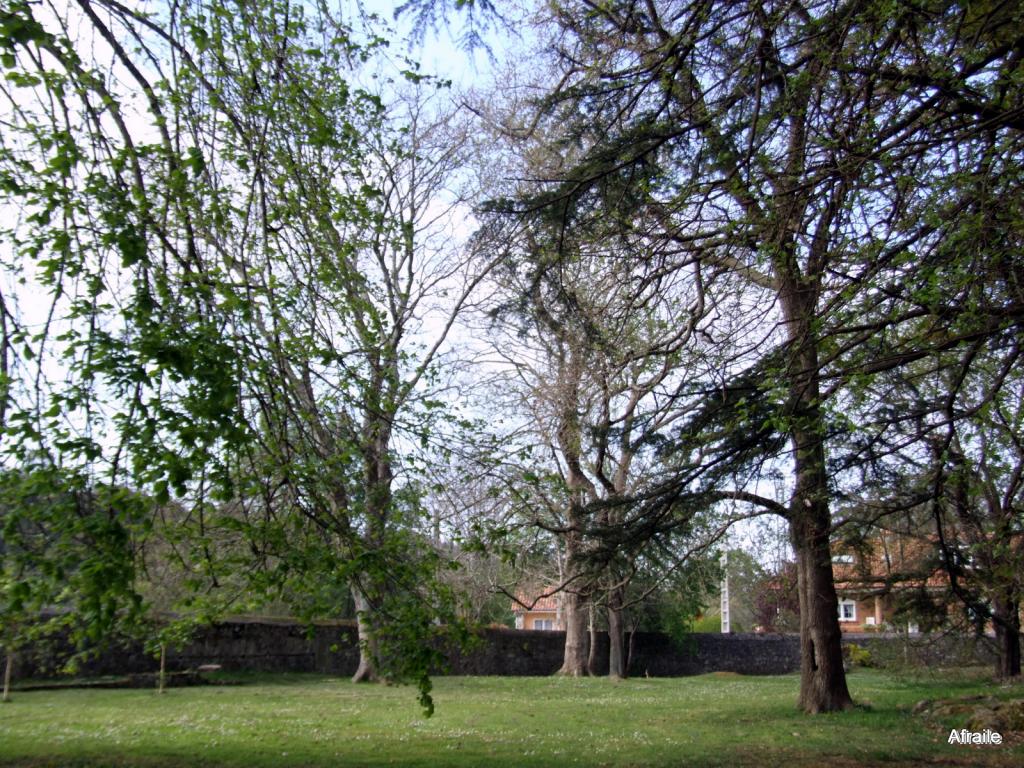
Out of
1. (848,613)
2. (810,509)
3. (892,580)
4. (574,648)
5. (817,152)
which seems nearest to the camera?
(817,152)

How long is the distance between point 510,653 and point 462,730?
14.6 metres

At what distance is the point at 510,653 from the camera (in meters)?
24.6

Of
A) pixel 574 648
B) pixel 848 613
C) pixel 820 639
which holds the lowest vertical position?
pixel 574 648

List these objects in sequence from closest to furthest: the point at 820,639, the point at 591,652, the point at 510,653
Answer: the point at 820,639, the point at 510,653, the point at 591,652

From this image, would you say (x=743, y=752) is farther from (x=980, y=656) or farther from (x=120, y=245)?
(x=980, y=656)

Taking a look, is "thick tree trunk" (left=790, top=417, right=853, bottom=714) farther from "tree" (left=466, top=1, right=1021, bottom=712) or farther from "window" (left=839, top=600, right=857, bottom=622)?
"window" (left=839, top=600, right=857, bottom=622)

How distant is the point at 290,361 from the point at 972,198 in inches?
200

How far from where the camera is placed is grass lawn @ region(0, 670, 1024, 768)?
8102mm

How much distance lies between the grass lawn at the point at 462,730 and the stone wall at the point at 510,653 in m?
0.93

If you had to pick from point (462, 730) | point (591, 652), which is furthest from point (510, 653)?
Result: point (462, 730)

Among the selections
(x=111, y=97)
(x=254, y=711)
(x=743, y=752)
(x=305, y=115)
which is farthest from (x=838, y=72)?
(x=254, y=711)

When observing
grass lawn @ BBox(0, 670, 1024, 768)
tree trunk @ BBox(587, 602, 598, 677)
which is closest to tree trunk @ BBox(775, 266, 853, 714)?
grass lawn @ BBox(0, 670, 1024, 768)

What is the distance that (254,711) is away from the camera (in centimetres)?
1187

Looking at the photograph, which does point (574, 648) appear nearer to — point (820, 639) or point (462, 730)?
point (820, 639)
